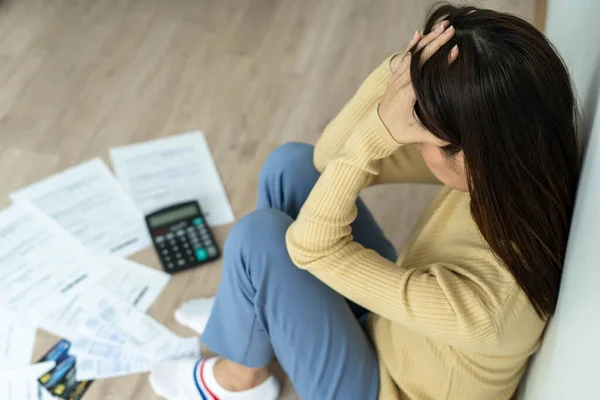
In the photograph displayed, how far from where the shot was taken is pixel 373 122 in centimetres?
76

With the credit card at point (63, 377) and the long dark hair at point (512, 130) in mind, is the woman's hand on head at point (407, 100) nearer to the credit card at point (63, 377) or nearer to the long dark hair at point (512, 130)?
the long dark hair at point (512, 130)

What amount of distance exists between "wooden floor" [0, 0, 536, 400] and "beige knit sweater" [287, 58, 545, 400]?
59cm

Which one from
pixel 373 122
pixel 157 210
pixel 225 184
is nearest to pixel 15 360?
pixel 157 210

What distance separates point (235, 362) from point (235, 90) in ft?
3.12

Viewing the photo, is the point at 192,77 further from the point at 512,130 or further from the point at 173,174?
the point at 512,130

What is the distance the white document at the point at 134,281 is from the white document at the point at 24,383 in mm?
201

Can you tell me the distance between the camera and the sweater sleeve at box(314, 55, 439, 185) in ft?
3.03

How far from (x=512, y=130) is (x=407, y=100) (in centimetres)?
14

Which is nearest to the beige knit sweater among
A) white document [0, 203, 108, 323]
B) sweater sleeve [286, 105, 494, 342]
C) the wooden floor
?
sweater sleeve [286, 105, 494, 342]

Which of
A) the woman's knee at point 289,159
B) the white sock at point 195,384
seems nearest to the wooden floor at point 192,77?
the white sock at point 195,384

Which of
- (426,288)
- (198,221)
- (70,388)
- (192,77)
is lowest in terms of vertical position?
(70,388)

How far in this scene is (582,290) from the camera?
1.78 feet

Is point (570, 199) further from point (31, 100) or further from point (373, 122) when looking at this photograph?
point (31, 100)

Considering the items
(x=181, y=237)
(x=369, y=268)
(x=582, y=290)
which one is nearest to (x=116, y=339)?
(x=181, y=237)
